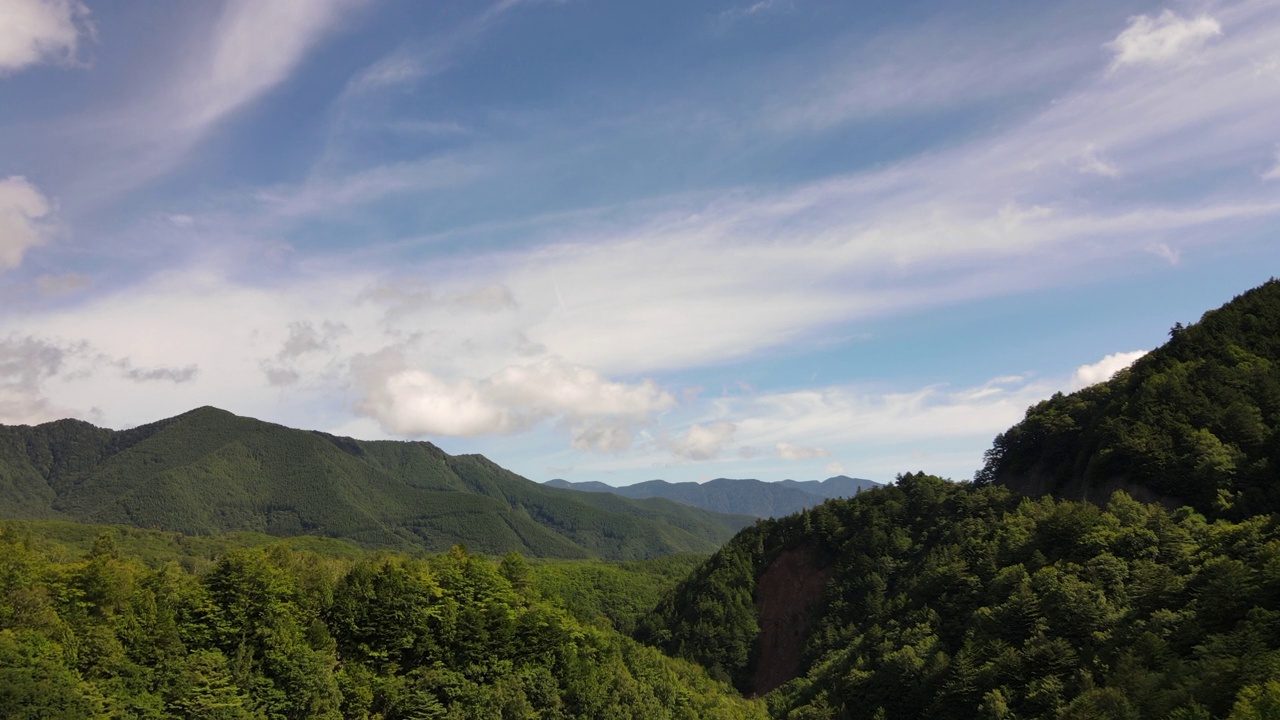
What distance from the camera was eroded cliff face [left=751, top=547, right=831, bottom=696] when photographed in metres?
134

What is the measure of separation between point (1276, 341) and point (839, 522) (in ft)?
239

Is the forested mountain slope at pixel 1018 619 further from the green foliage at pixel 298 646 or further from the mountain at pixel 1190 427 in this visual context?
the green foliage at pixel 298 646

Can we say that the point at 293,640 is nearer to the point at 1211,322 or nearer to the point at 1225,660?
the point at 1225,660

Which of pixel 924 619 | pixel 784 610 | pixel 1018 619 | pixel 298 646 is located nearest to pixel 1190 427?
pixel 924 619

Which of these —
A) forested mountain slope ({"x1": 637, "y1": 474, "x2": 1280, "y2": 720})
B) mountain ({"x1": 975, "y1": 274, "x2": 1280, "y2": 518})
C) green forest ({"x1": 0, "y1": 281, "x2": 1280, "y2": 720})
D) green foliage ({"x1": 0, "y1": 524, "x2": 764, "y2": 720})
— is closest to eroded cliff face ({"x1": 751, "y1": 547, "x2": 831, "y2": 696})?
forested mountain slope ({"x1": 637, "y1": 474, "x2": 1280, "y2": 720})

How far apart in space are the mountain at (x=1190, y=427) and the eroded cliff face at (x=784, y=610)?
143 feet

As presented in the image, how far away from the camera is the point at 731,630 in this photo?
140875 mm

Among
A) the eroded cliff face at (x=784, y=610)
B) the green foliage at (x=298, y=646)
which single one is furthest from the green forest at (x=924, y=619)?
the eroded cliff face at (x=784, y=610)

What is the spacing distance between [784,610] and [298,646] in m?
93.9

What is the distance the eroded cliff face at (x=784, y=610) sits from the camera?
5261 inches

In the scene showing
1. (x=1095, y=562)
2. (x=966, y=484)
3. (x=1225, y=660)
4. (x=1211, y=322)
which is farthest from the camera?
(x=966, y=484)

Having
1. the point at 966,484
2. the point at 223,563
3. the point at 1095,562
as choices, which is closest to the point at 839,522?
the point at 966,484

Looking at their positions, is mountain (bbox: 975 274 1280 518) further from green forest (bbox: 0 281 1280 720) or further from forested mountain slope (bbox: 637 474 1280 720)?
forested mountain slope (bbox: 637 474 1280 720)

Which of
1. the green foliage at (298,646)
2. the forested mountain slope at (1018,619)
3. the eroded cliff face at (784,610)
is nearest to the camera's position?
the forested mountain slope at (1018,619)
